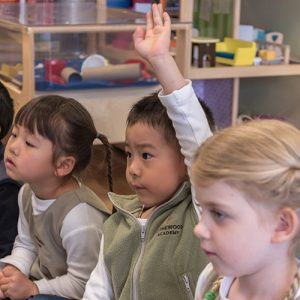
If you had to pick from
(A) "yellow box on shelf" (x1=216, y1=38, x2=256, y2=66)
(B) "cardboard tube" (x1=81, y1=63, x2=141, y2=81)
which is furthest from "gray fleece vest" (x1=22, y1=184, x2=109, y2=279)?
(A) "yellow box on shelf" (x1=216, y1=38, x2=256, y2=66)

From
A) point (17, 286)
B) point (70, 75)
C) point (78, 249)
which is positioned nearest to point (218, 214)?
point (78, 249)

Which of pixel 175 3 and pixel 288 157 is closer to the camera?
pixel 288 157

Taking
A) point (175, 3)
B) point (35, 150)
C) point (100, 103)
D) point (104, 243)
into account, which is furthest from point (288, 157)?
point (175, 3)

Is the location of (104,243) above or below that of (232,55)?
below

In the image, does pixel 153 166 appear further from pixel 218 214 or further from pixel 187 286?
pixel 218 214

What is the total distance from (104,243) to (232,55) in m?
1.34

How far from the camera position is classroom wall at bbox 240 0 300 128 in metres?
2.64

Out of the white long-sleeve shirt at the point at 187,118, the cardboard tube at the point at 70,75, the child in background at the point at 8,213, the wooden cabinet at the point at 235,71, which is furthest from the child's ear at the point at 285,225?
the wooden cabinet at the point at 235,71

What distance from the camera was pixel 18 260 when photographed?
142 centimetres

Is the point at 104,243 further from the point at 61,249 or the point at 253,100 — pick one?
the point at 253,100

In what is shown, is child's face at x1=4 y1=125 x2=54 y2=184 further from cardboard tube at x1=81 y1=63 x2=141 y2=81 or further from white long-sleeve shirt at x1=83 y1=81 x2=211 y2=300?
cardboard tube at x1=81 y1=63 x2=141 y2=81

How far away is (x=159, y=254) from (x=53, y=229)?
1.01ft

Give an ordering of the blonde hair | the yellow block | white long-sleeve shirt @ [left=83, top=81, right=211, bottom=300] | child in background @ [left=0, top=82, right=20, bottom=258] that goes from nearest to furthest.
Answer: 1. the blonde hair
2. white long-sleeve shirt @ [left=83, top=81, right=211, bottom=300]
3. child in background @ [left=0, top=82, right=20, bottom=258]
4. the yellow block

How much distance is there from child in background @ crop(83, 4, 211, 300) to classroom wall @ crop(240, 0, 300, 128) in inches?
63.4
